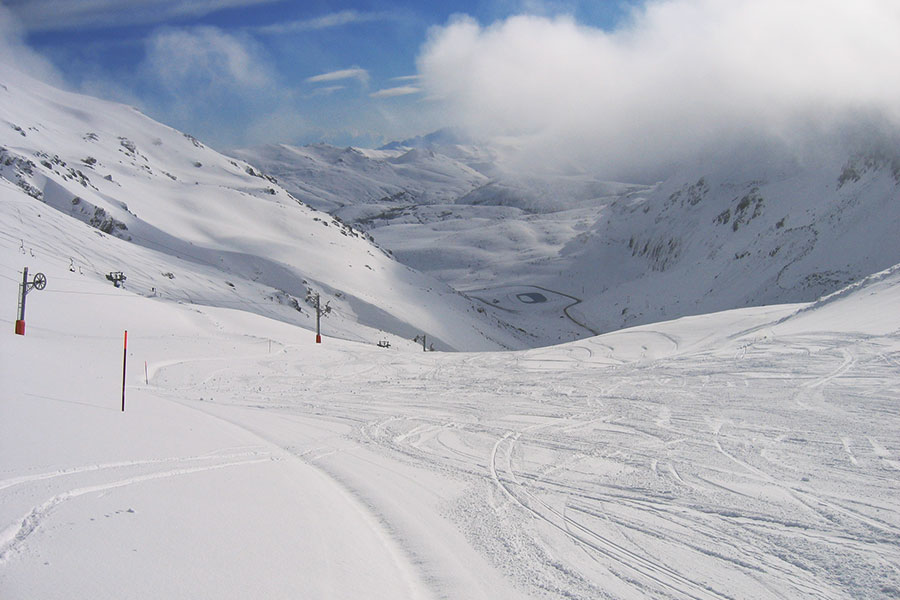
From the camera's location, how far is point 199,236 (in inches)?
2431

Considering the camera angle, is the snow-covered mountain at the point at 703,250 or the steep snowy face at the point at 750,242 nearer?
the steep snowy face at the point at 750,242

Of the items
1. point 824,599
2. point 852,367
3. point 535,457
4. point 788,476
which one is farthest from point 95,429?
point 852,367

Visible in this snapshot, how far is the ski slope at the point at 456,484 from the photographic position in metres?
5.23

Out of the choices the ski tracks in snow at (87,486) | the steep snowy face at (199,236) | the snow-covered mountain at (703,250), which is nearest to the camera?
the ski tracks in snow at (87,486)

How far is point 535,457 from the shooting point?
32.3 ft

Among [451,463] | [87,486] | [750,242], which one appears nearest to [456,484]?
[451,463]

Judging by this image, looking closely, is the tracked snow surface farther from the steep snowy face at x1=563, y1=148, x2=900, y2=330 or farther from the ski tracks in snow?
the steep snowy face at x1=563, y1=148, x2=900, y2=330

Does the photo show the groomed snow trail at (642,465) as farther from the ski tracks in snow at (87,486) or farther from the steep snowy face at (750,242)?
the steep snowy face at (750,242)

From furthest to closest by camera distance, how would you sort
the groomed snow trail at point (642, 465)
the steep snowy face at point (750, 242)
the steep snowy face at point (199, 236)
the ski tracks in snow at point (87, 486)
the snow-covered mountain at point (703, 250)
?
the snow-covered mountain at point (703, 250) < the steep snowy face at point (750, 242) < the steep snowy face at point (199, 236) < the groomed snow trail at point (642, 465) < the ski tracks in snow at point (87, 486)

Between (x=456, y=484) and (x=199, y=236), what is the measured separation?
5950cm

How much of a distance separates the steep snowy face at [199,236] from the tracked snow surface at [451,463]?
64.0 ft

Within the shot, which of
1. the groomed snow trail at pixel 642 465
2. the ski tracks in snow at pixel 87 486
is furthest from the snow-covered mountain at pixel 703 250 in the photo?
the ski tracks in snow at pixel 87 486

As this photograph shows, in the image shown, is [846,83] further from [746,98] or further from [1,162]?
[1,162]

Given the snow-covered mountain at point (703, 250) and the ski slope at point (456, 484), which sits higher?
the snow-covered mountain at point (703, 250)
